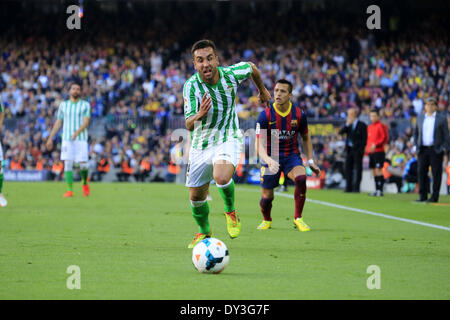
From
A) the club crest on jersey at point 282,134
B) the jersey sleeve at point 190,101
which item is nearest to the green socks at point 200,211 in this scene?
the jersey sleeve at point 190,101

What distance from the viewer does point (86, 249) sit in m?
8.08

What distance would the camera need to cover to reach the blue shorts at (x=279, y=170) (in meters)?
10.8

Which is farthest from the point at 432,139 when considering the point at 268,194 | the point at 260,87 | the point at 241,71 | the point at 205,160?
the point at 205,160

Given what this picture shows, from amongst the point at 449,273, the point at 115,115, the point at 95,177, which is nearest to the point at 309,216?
the point at 449,273

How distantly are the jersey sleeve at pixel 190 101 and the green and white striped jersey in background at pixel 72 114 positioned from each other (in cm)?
881

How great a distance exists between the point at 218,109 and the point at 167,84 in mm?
25298

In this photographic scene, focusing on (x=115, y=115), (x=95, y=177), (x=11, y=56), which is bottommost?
(x=95, y=177)

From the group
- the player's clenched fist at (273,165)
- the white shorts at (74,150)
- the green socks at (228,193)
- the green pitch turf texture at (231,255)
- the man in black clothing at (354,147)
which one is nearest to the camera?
the green pitch turf texture at (231,255)

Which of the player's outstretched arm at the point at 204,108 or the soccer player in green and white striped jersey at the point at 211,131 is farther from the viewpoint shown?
the soccer player in green and white striped jersey at the point at 211,131

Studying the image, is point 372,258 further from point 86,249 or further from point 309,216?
point 309,216

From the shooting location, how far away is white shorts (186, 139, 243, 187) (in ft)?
26.5

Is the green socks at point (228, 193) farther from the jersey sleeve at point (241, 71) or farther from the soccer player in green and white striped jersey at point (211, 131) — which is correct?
the jersey sleeve at point (241, 71)

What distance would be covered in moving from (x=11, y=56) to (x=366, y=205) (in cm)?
2530

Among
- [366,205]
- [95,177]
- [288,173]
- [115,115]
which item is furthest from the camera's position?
[115,115]
